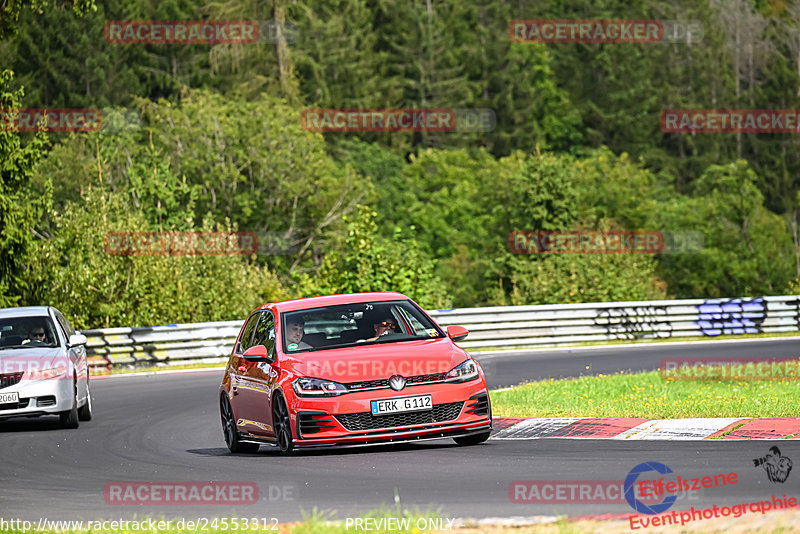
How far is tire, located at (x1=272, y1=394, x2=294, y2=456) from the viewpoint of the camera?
40.8ft

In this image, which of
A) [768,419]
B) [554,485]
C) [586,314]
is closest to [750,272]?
[586,314]

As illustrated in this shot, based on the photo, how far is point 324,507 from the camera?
30.1 feet

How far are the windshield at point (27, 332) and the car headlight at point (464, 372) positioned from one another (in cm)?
717

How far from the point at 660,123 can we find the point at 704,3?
1262cm

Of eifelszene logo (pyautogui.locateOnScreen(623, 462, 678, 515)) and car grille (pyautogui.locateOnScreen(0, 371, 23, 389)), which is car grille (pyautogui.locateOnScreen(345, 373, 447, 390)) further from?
car grille (pyautogui.locateOnScreen(0, 371, 23, 389))

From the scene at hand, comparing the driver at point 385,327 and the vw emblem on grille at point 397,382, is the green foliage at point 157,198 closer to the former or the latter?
the driver at point 385,327

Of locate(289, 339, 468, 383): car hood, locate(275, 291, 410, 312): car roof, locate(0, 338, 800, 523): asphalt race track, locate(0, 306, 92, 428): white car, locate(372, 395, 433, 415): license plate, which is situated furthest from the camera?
locate(0, 306, 92, 428): white car

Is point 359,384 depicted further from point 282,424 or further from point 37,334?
point 37,334

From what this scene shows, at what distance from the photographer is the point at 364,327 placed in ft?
44.2

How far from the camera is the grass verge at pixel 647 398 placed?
48.4ft

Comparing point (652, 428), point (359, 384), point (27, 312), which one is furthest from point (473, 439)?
point (27, 312)

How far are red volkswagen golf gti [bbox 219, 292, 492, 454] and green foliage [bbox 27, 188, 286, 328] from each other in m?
18.6

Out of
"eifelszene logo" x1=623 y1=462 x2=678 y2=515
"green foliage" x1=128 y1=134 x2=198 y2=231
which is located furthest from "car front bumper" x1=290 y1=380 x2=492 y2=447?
"green foliage" x1=128 y1=134 x2=198 y2=231

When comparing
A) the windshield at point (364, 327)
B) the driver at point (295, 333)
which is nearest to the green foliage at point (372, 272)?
the windshield at point (364, 327)
